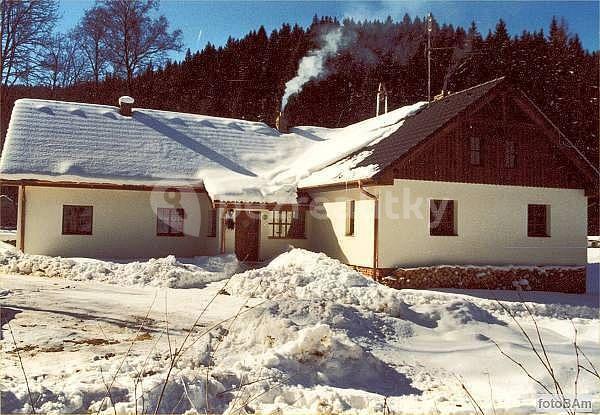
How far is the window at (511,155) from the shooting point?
1673cm

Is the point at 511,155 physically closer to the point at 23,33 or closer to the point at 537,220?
the point at 537,220

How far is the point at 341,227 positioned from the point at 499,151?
555 centimetres

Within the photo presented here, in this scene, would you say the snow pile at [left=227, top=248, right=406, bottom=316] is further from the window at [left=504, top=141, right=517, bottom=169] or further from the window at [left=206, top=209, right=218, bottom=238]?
the window at [left=504, top=141, right=517, bottom=169]

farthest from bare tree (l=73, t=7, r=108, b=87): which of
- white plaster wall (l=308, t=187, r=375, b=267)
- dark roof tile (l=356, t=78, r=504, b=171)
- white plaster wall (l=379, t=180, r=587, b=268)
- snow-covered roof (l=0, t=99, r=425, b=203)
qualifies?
white plaster wall (l=379, t=180, r=587, b=268)

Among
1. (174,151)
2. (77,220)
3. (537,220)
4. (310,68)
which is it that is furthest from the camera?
(310,68)

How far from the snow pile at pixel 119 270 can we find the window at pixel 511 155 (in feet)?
30.5

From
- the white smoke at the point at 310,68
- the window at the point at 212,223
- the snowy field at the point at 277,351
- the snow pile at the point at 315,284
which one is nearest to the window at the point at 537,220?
the snowy field at the point at 277,351

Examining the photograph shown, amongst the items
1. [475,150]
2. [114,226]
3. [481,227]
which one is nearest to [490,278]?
[481,227]

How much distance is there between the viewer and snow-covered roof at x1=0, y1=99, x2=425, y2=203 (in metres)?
17.8

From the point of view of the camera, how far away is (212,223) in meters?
19.7

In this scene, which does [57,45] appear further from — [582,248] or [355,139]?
[582,248]

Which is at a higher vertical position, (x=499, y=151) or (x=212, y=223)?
(x=499, y=151)

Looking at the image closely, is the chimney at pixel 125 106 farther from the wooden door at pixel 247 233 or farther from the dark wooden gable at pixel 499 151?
the dark wooden gable at pixel 499 151

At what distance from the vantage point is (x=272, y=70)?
3161 centimetres
